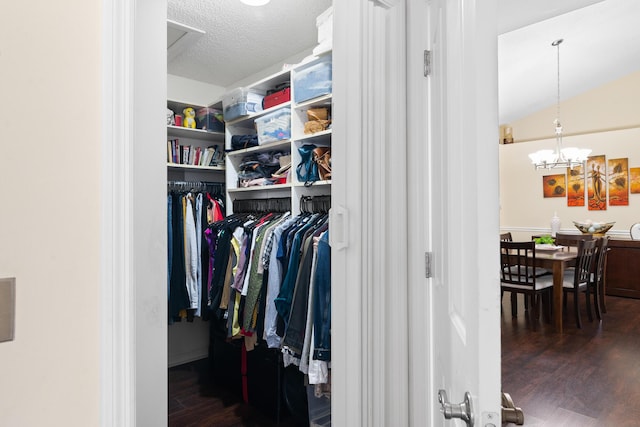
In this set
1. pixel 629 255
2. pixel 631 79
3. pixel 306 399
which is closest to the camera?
pixel 306 399

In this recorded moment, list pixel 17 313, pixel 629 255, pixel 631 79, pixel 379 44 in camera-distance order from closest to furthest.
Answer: pixel 17 313, pixel 379 44, pixel 629 255, pixel 631 79

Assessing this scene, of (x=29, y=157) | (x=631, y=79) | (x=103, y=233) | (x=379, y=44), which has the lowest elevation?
(x=103, y=233)

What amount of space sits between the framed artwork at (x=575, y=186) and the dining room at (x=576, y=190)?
0.05 feet

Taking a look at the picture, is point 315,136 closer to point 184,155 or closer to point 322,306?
point 322,306

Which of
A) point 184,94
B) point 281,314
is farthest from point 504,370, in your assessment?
point 184,94

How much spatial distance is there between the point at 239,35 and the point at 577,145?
6.33m

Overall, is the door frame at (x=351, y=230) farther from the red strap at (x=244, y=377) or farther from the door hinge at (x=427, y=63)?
the red strap at (x=244, y=377)

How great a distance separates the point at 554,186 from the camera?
6.90 m

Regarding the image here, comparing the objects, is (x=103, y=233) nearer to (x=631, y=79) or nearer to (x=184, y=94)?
(x=184, y=94)

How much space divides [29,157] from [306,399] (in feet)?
7.02

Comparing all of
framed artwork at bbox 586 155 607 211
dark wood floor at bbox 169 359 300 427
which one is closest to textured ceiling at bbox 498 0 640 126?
framed artwork at bbox 586 155 607 211

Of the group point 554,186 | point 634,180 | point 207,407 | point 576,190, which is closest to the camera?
point 207,407

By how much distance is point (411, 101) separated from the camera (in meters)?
1.22

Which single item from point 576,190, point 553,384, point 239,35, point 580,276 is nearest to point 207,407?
point 553,384
